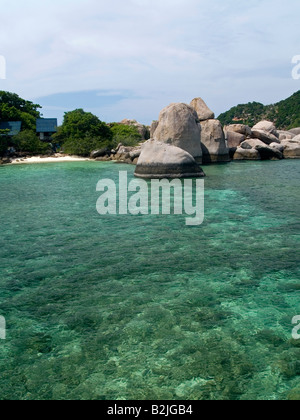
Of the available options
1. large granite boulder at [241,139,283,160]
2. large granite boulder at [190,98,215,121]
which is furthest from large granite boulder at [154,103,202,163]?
large granite boulder at [241,139,283,160]

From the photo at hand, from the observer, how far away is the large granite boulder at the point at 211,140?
88.3 feet

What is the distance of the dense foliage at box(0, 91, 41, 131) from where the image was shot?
1565 inches

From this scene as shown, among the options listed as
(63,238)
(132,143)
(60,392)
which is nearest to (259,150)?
(132,143)

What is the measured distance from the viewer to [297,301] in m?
4.96

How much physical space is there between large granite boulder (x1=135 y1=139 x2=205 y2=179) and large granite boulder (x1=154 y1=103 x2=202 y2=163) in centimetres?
538

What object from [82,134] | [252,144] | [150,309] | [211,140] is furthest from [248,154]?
[150,309]

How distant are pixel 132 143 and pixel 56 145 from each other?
11.7m

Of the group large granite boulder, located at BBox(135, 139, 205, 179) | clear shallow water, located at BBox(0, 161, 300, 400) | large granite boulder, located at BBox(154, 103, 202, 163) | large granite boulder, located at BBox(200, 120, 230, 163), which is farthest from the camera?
large granite boulder, located at BBox(200, 120, 230, 163)

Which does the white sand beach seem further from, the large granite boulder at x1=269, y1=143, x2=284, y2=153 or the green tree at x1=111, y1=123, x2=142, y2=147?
the large granite boulder at x1=269, y1=143, x2=284, y2=153

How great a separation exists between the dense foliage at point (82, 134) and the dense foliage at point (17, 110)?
15.4 feet

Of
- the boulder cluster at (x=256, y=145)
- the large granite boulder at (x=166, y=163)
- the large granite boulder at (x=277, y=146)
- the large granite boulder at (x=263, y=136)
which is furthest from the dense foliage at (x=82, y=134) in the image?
the large granite boulder at (x=166, y=163)

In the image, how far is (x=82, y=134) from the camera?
37.2m

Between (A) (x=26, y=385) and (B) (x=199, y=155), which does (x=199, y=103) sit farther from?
(A) (x=26, y=385)

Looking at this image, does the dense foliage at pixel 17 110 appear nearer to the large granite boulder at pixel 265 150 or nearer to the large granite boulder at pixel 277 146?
the large granite boulder at pixel 265 150
